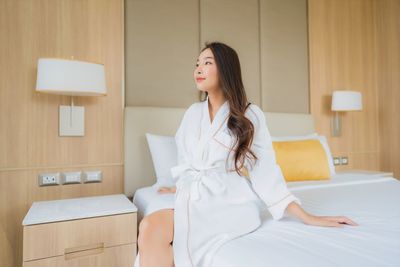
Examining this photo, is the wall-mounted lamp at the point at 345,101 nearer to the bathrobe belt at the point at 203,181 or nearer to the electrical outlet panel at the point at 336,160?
the electrical outlet panel at the point at 336,160

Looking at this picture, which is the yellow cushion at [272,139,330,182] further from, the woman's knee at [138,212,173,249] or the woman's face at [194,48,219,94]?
the woman's knee at [138,212,173,249]

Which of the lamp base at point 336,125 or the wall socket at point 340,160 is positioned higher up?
the lamp base at point 336,125

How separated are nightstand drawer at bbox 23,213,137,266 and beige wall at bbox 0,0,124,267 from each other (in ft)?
2.12

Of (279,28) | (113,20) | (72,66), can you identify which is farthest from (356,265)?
(279,28)

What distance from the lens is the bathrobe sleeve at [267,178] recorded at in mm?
1197

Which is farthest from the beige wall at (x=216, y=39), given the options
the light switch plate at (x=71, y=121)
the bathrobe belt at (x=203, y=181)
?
the bathrobe belt at (x=203, y=181)

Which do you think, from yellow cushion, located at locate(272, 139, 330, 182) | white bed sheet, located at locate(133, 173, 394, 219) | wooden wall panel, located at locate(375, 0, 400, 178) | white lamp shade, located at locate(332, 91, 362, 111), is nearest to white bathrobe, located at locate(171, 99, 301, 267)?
white bed sheet, located at locate(133, 173, 394, 219)

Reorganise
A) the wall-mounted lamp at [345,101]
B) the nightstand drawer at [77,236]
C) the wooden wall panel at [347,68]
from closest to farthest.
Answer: the nightstand drawer at [77,236]
the wall-mounted lamp at [345,101]
the wooden wall panel at [347,68]

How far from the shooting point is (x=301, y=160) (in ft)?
7.43

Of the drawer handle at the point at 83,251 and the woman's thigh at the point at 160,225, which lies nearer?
A: the woman's thigh at the point at 160,225

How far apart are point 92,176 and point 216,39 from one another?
1.58 metres

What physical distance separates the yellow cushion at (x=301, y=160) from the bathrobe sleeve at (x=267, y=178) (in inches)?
40.2

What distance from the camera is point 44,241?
54.8 inches

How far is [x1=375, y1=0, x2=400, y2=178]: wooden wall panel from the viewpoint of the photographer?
3385 millimetres
